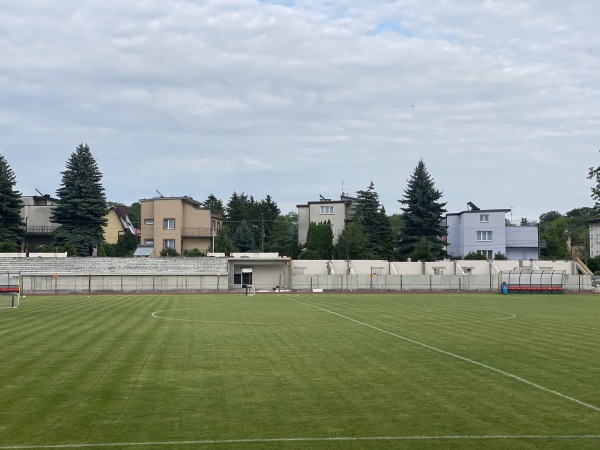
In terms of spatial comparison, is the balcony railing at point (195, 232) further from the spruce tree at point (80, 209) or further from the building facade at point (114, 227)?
the building facade at point (114, 227)

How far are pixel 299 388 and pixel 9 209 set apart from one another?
9552cm

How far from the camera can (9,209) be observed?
101 m

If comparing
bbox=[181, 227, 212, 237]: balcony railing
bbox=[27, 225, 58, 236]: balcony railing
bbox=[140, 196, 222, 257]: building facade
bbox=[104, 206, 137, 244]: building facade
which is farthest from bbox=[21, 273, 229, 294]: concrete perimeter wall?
bbox=[104, 206, 137, 244]: building facade

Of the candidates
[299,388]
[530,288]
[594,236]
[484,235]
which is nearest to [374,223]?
[484,235]

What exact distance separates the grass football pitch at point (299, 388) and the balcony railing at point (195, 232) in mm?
83168

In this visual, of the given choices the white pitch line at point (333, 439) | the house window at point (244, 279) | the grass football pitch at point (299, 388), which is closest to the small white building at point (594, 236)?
the house window at point (244, 279)

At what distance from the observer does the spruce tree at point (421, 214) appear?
363 ft

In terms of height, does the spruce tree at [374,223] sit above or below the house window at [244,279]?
above

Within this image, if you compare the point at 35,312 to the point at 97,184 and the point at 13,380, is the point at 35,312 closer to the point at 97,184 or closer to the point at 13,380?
the point at 13,380

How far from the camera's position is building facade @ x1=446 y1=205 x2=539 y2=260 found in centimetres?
11231

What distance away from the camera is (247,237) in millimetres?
134875

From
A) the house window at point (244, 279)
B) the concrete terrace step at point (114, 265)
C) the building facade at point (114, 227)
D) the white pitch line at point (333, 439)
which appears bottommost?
the white pitch line at point (333, 439)

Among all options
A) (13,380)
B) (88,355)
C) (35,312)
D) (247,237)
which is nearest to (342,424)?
(13,380)

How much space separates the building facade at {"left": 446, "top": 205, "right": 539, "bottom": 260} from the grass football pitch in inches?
3358
